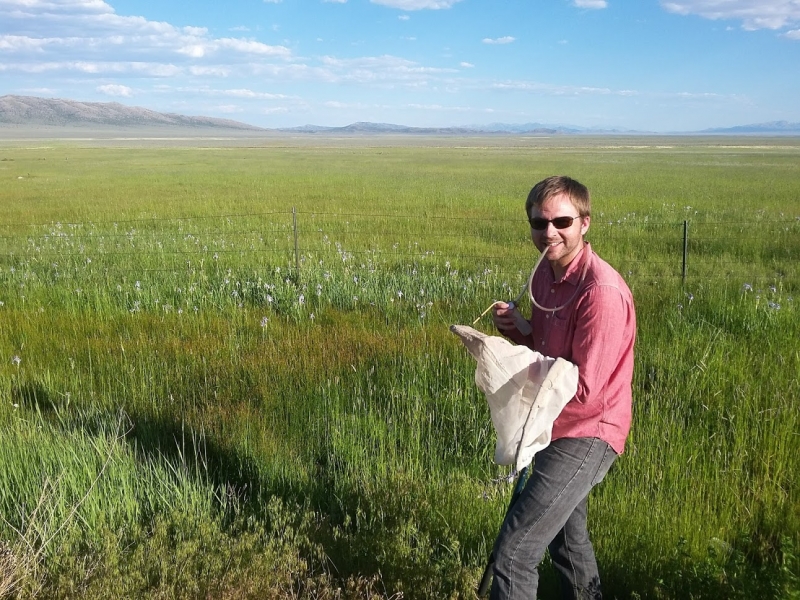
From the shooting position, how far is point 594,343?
2182mm

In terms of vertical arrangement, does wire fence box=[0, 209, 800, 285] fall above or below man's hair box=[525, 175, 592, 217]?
below

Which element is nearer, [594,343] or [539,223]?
[594,343]

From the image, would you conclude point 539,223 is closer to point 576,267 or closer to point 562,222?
point 562,222

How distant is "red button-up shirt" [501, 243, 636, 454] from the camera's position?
2.19 meters

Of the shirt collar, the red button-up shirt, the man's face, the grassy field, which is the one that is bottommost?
the grassy field

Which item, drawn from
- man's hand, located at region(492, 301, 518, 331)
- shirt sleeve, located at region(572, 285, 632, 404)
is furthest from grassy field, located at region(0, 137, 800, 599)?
man's hand, located at region(492, 301, 518, 331)

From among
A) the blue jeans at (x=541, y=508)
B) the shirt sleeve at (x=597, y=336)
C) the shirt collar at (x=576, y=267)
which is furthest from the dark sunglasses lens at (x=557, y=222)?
the blue jeans at (x=541, y=508)

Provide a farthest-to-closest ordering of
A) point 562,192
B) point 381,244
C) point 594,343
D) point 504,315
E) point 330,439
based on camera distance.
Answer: point 381,244 → point 330,439 → point 504,315 → point 562,192 → point 594,343

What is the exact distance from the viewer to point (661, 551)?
304cm

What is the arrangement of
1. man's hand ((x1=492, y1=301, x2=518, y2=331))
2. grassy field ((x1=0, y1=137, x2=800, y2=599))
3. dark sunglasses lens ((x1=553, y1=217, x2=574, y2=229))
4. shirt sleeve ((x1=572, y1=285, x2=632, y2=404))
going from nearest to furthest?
1. shirt sleeve ((x1=572, y1=285, x2=632, y2=404))
2. dark sunglasses lens ((x1=553, y1=217, x2=574, y2=229))
3. man's hand ((x1=492, y1=301, x2=518, y2=331))
4. grassy field ((x1=0, y1=137, x2=800, y2=599))

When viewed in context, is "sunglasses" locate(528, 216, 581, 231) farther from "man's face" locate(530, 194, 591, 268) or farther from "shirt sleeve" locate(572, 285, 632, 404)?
"shirt sleeve" locate(572, 285, 632, 404)

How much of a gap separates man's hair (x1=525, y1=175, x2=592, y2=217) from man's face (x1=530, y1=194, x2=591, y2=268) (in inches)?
0.5

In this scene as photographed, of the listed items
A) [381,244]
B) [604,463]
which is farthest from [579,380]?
[381,244]

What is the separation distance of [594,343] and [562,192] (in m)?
0.52
